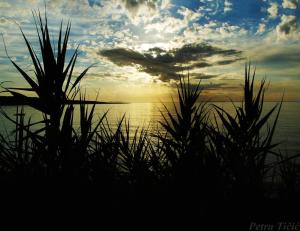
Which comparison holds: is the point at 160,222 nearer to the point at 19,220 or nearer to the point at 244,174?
the point at 244,174

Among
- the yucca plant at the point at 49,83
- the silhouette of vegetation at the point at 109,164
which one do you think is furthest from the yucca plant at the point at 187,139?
the yucca plant at the point at 49,83

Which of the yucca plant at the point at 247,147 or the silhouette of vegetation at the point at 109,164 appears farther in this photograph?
the yucca plant at the point at 247,147

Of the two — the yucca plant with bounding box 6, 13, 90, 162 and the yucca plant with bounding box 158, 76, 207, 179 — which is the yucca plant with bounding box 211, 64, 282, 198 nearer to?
the yucca plant with bounding box 158, 76, 207, 179

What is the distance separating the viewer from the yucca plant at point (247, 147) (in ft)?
8.95

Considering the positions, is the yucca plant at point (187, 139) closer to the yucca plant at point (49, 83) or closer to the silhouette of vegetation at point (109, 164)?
the silhouette of vegetation at point (109, 164)

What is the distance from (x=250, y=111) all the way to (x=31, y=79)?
2.54 m

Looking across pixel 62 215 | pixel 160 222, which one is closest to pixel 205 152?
pixel 160 222

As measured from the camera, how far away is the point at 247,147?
10.5 feet

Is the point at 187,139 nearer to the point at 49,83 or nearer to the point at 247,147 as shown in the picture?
the point at 247,147

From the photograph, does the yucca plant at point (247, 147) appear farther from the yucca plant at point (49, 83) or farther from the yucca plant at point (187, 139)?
the yucca plant at point (49, 83)

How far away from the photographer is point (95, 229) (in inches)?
91.1

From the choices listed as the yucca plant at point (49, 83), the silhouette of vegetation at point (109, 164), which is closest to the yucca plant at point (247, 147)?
the silhouette of vegetation at point (109, 164)

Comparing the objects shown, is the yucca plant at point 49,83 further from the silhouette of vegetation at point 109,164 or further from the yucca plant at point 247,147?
the yucca plant at point 247,147

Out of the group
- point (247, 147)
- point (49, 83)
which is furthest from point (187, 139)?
point (49, 83)
